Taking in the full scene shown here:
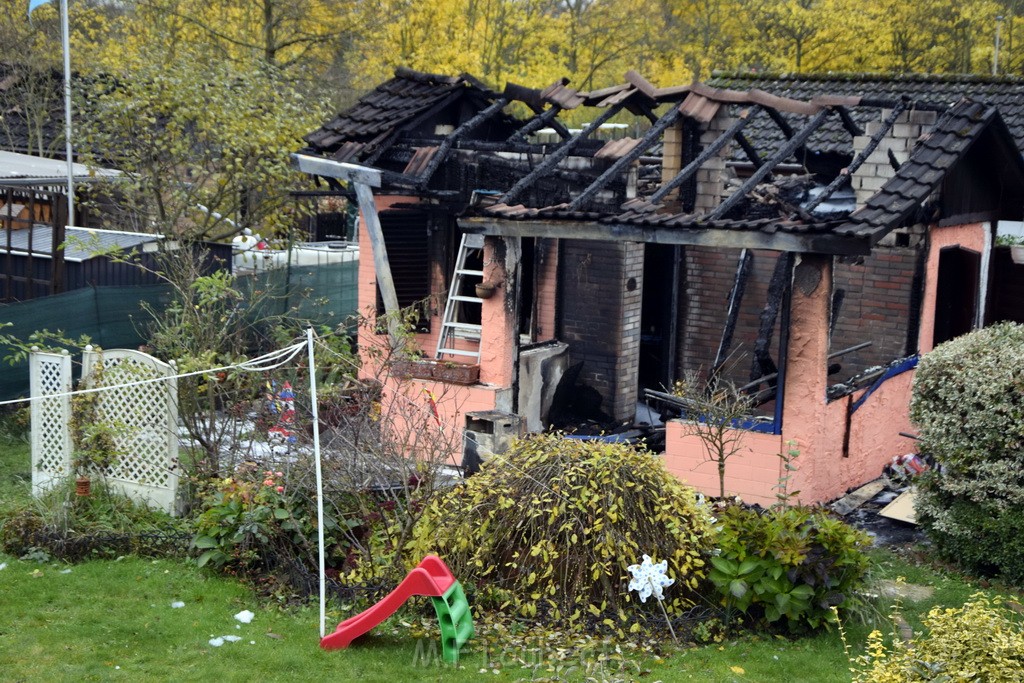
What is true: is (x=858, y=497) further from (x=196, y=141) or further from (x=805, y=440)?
(x=196, y=141)

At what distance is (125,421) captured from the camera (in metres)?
8.99

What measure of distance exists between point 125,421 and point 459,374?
3.32m

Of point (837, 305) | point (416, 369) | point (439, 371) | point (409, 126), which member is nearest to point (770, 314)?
point (837, 305)

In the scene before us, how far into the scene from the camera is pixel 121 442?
8.97 m

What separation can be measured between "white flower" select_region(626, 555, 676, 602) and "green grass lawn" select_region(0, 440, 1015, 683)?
36cm

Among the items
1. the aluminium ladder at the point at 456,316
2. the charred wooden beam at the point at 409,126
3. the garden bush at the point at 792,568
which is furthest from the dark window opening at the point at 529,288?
the garden bush at the point at 792,568

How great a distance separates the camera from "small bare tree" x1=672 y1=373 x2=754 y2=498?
349 inches

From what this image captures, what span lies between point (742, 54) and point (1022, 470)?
75.4 feet

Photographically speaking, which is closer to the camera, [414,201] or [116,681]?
[116,681]

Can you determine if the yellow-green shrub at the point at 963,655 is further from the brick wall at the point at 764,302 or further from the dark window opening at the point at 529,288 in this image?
the dark window opening at the point at 529,288

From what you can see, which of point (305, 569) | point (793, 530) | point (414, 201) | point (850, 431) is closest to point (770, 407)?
point (850, 431)

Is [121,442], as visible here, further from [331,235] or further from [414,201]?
[331,235]

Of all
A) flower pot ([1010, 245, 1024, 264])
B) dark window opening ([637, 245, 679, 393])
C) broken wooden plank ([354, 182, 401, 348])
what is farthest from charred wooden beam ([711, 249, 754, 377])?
broken wooden plank ([354, 182, 401, 348])

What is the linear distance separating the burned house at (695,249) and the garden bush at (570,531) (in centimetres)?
273
